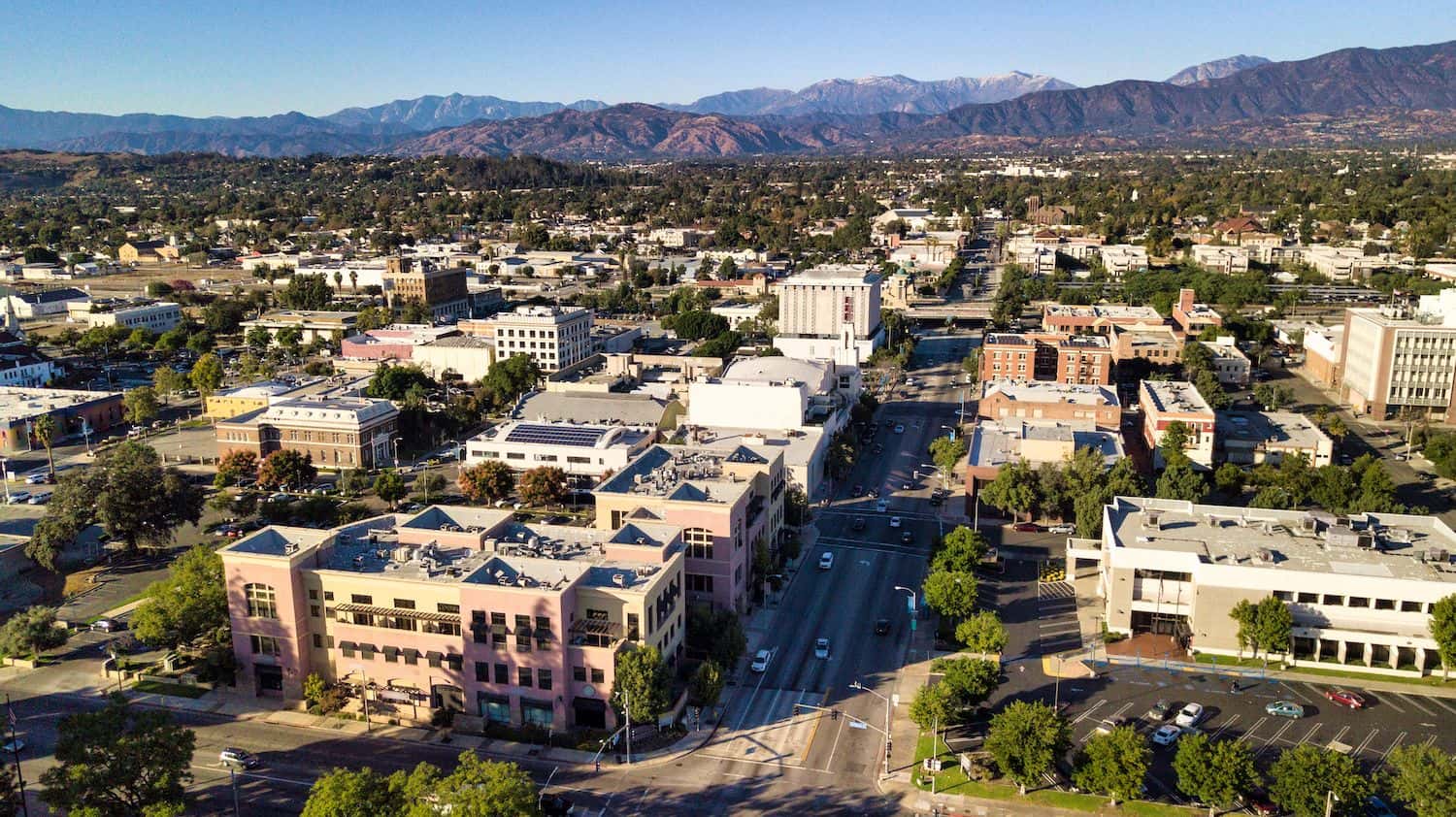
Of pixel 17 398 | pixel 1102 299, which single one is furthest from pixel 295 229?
pixel 1102 299

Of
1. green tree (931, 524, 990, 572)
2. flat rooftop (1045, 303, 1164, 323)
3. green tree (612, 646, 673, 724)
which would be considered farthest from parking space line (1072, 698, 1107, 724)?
flat rooftop (1045, 303, 1164, 323)

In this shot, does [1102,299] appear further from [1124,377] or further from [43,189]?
[43,189]

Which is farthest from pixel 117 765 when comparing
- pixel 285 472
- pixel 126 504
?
pixel 285 472

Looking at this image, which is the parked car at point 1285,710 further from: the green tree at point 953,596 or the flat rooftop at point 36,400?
the flat rooftop at point 36,400

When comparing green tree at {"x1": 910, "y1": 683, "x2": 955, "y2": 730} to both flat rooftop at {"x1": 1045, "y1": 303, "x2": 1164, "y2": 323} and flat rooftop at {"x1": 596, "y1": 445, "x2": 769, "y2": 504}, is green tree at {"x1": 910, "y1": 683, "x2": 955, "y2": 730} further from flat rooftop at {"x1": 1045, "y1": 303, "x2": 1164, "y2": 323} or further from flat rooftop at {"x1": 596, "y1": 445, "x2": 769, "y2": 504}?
flat rooftop at {"x1": 1045, "y1": 303, "x2": 1164, "y2": 323}

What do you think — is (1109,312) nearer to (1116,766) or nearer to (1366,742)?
(1366,742)

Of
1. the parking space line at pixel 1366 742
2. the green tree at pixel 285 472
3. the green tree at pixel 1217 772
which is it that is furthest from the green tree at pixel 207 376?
the parking space line at pixel 1366 742
